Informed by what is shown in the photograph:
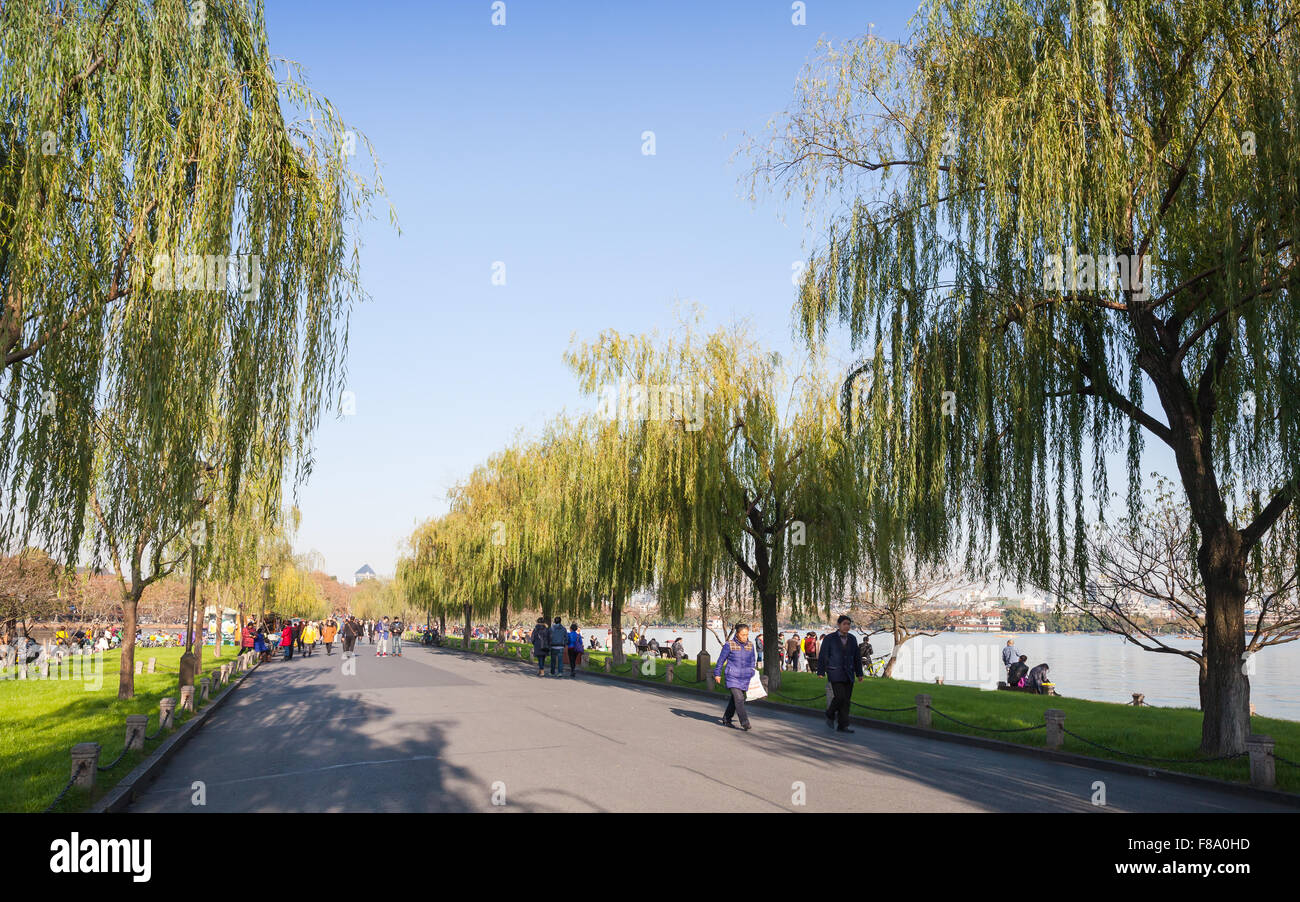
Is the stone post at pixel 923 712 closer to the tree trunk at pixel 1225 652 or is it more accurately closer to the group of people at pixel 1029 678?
the tree trunk at pixel 1225 652

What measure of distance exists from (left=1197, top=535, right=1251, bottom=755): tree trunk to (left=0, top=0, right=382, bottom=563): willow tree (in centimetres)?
1076

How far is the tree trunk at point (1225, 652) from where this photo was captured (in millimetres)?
10414

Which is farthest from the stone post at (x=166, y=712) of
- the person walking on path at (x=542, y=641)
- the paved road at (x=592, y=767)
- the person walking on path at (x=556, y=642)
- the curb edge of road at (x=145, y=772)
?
the person walking on path at (x=542, y=641)

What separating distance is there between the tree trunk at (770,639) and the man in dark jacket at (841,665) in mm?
6367

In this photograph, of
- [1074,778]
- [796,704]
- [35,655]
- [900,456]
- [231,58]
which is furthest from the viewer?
[35,655]

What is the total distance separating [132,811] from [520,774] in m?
3.50

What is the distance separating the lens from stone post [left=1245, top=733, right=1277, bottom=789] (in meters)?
8.82

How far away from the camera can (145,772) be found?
8.82m

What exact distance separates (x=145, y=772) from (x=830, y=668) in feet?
30.8

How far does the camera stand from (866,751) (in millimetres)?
11570

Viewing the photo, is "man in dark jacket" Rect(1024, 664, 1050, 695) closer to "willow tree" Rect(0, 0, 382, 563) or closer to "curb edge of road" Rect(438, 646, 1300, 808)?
"curb edge of road" Rect(438, 646, 1300, 808)

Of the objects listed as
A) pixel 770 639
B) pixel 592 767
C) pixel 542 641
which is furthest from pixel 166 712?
pixel 542 641
